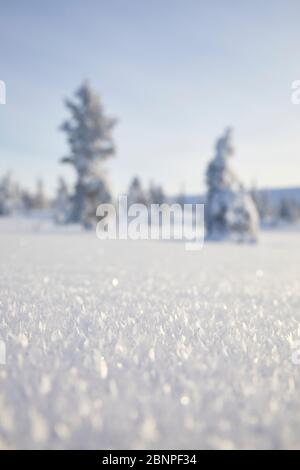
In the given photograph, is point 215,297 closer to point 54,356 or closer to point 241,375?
point 241,375

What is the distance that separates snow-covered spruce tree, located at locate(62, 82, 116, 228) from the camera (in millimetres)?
20297

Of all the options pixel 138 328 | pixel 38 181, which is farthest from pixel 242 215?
pixel 38 181

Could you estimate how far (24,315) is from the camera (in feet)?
6.52

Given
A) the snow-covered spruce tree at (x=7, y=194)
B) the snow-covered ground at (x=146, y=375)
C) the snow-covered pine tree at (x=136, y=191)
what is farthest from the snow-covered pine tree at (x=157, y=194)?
the snow-covered ground at (x=146, y=375)

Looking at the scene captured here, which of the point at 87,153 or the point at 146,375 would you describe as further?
the point at 87,153

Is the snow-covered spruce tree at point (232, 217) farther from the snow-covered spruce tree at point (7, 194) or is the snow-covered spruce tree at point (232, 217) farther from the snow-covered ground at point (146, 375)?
the snow-covered spruce tree at point (7, 194)

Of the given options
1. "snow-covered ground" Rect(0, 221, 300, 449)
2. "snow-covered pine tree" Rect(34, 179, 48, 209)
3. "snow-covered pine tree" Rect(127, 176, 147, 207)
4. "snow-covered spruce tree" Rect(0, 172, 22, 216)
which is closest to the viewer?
"snow-covered ground" Rect(0, 221, 300, 449)

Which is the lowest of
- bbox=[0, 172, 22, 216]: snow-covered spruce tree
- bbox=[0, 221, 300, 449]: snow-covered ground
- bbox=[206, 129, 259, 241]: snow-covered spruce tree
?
bbox=[0, 221, 300, 449]: snow-covered ground

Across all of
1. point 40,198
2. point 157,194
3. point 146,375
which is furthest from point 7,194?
point 146,375

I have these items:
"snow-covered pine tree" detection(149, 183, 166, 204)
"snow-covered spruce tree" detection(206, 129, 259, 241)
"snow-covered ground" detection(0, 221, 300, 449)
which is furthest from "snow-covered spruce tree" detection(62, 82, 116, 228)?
"snow-covered pine tree" detection(149, 183, 166, 204)

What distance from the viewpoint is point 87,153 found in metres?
20.6

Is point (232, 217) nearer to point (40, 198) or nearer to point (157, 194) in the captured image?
point (157, 194)

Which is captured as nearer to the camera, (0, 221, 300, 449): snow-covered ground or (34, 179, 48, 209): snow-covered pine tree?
(0, 221, 300, 449): snow-covered ground

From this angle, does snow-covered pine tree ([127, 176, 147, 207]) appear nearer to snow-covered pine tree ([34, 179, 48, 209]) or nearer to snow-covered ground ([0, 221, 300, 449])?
snow-covered pine tree ([34, 179, 48, 209])
